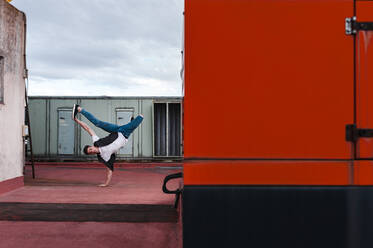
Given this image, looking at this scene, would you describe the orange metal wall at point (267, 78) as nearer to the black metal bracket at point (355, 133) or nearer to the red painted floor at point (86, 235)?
the black metal bracket at point (355, 133)

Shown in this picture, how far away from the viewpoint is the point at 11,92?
264 inches

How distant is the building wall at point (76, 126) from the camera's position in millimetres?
12734

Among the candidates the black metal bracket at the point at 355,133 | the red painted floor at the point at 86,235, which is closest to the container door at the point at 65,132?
the red painted floor at the point at 86,235

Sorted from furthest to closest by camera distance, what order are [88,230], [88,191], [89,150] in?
[89,150], [88,191], [88,230]

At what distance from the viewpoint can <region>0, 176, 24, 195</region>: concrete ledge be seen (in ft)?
20.9

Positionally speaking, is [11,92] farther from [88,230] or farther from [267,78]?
[267,78]

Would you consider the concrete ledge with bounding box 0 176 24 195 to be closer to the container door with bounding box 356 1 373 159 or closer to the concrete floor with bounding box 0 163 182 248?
the concrete floor with bounding box 0 163 182 248

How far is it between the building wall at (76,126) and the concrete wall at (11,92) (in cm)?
554

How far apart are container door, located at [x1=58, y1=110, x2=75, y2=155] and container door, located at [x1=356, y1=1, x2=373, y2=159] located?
41.7ft

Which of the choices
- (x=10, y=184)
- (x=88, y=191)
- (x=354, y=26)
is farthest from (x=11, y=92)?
(x=354, y=26)

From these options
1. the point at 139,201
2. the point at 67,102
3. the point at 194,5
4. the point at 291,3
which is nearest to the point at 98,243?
the point at 139,201

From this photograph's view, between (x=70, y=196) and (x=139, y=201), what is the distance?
1.72 metres

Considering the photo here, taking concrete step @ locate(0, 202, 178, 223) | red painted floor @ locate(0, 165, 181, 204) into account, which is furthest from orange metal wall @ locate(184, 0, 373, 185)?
red painted floor @ locate(0, 165, 181, 204)

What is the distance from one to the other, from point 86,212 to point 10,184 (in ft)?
9.92
